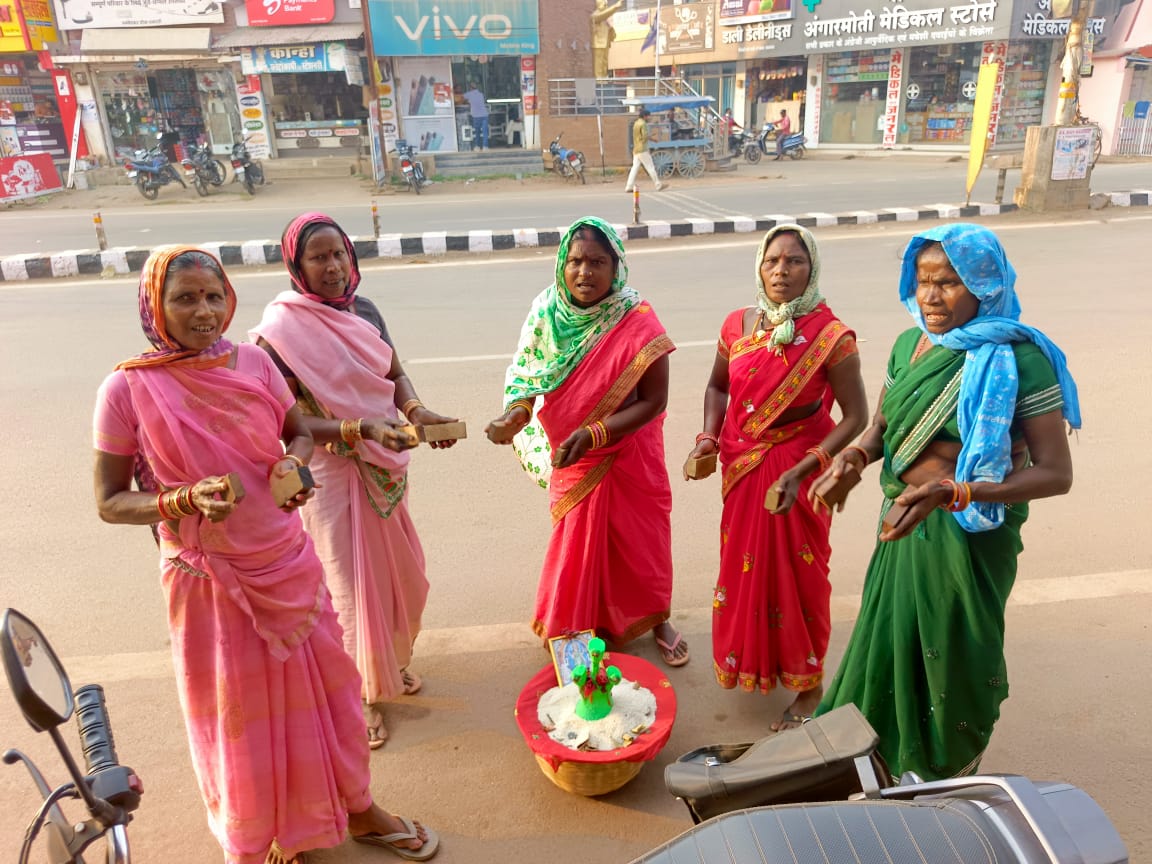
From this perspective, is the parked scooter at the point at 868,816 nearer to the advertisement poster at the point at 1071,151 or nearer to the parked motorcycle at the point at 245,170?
the advertisement poster at the point at 1071,151

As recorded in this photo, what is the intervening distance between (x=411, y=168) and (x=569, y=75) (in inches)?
232

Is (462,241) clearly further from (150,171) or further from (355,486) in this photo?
(150,171)

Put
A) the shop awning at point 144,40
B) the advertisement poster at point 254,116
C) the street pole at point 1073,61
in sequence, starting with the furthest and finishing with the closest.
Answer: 1. the advertisement poster at point 254,116
2. the shop awning at point 144,40
3. the street pole at point 1073,61

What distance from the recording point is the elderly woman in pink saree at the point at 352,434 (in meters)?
2.56

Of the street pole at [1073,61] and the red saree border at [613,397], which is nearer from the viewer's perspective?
the red saree border at [613,397]

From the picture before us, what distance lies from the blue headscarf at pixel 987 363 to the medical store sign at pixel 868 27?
24.2 metres

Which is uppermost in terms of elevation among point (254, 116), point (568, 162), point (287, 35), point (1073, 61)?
point (287, 35)

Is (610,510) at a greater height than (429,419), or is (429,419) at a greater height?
(429,419)

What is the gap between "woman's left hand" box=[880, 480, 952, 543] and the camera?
6.29 ft

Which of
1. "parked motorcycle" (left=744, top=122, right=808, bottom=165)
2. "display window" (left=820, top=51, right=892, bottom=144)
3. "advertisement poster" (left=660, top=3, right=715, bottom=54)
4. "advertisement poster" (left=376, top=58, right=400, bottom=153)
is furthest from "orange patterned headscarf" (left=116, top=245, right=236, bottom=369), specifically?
"advertisement poster" (left=660, top=3, right=715, bottom=54)

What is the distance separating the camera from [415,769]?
2.68 m

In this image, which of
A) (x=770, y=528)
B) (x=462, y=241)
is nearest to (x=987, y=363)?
(x=770, y=528)

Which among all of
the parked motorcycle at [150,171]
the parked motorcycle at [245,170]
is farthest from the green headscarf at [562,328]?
the parked motorcycle at [150,171]

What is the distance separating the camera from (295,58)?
18984 millimetres
